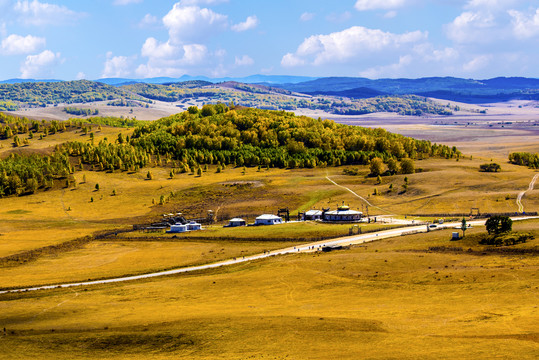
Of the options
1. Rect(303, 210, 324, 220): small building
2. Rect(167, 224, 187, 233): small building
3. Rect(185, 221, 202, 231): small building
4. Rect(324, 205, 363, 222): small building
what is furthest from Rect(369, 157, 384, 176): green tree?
Rect(167, 224, 187, 233): small building

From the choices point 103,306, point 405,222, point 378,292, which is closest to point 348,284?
point 378,292

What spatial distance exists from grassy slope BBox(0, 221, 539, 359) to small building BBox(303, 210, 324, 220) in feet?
154

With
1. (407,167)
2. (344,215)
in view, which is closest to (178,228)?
(344,215)

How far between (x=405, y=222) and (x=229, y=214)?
50.4 metres

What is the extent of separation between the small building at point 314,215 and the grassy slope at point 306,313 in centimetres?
4701

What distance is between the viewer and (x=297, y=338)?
178ft

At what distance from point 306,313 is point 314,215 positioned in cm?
7358

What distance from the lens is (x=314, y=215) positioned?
13462cm

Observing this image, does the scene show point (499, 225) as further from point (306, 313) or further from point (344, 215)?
point (306, 313)

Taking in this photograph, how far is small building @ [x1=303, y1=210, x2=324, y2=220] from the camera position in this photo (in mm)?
134125

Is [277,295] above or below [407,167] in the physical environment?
below

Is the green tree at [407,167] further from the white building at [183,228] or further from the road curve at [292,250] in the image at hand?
the white building at [183,228]

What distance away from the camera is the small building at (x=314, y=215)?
440ft

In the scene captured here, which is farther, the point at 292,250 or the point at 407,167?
the point at 407,167
